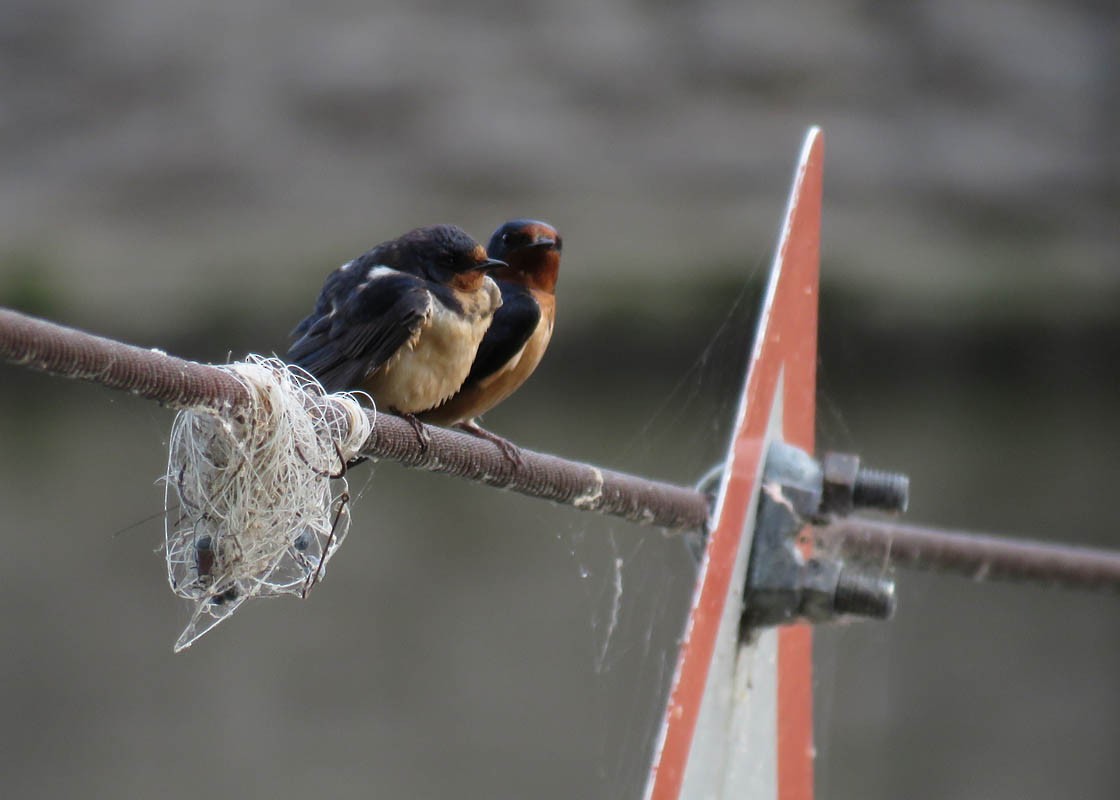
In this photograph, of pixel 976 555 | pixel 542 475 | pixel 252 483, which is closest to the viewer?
pixel 252 483

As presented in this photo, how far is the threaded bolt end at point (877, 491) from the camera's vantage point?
1279mm

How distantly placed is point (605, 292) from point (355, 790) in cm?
131

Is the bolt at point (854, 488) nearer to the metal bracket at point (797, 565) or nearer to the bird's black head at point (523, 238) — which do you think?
the metal bracket at point (797, 565)

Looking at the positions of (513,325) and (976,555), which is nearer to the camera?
(976,555)

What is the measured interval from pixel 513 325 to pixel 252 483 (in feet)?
3.54

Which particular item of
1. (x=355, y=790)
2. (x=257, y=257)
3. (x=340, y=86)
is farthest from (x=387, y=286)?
(x=355, y=790)

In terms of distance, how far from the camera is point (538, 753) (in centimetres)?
377

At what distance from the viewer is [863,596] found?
119cm

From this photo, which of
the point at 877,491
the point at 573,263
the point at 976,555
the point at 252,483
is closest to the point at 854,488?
the point at 877,491

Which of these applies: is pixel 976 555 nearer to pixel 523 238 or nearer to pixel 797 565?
pixel 797 565

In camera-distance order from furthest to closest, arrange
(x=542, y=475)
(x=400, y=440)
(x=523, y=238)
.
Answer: (x=523, y=238)
(x=542, y=475)
(x=400, y=440)

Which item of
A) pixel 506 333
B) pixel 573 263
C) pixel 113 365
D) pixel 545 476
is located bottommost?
pixel 573 263

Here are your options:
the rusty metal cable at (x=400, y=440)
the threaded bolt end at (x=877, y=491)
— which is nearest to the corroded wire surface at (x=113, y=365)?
the rusty metal cable at (x=400, y=440)

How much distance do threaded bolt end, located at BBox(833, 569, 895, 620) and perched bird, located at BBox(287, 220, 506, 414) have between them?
63 centimetres
